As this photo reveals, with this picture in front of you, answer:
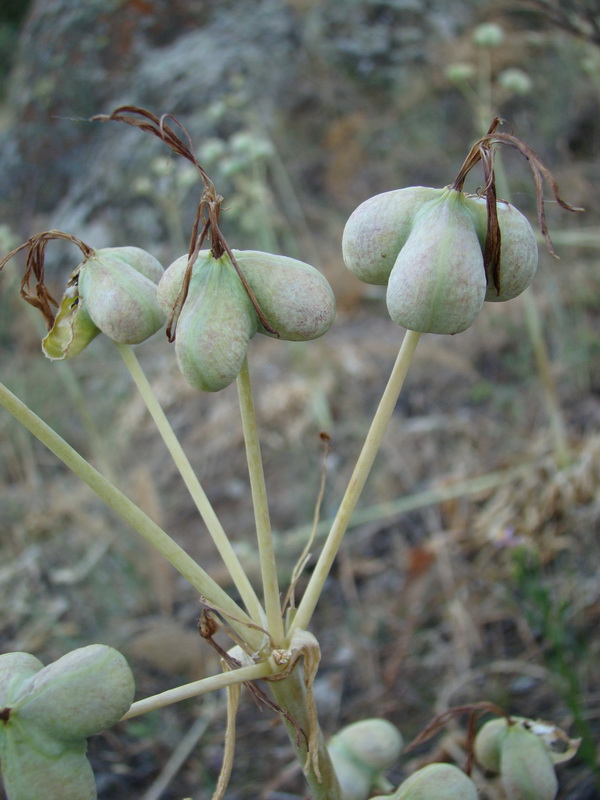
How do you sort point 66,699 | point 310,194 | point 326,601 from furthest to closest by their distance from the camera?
point 310,194 → point 326,601 → point 66,699

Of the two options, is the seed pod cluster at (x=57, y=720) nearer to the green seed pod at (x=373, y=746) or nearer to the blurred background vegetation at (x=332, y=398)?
the green seed pod at (x=373, y=746)

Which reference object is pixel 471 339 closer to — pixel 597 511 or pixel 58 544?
pixel 597 511

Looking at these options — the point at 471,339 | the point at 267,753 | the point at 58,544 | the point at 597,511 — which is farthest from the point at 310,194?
the point at 267,753

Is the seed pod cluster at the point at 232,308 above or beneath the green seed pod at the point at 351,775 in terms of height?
above

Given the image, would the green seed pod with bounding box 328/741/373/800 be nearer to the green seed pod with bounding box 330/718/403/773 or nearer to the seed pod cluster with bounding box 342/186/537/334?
the green seed pod with bounding box 330/718/403/773

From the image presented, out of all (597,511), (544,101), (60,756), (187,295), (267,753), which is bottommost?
(267,753)

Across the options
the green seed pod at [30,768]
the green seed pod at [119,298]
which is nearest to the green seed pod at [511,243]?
the green seed pod at [119,298]
